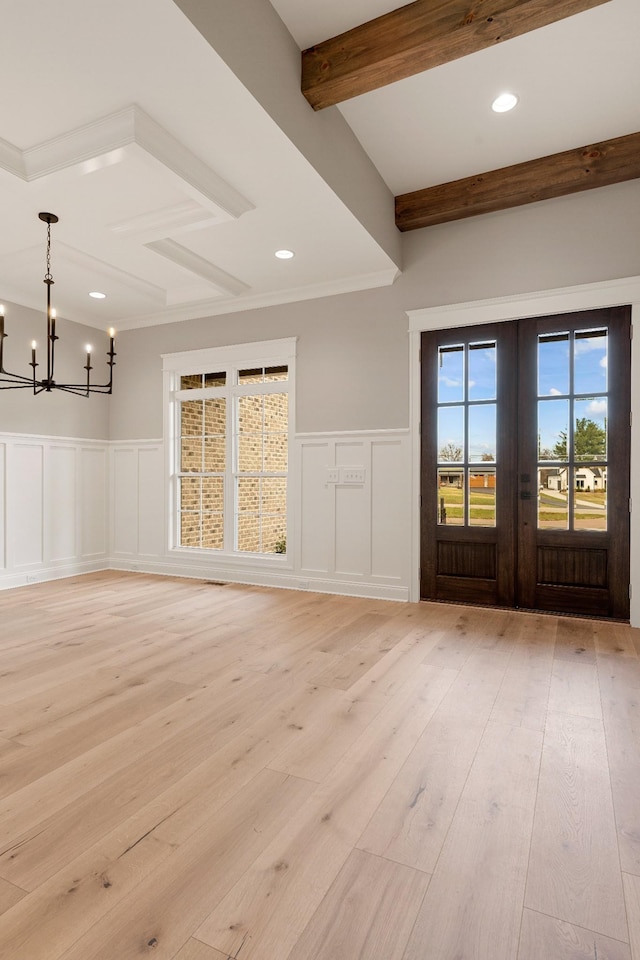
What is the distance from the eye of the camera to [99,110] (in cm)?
256

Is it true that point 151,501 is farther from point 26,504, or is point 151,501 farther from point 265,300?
point 265,300

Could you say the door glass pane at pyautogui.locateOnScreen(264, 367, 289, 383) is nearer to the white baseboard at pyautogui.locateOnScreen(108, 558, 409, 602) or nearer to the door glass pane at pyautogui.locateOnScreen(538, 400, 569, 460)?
the white baseboard at pyautogui.locateOnScreen(108, 558, 409, 602)

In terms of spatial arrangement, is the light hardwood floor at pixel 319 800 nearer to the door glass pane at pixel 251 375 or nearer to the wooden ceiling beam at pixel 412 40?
the door glass pane at pixel 251 375

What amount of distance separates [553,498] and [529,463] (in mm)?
318

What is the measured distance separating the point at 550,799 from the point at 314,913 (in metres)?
0.91

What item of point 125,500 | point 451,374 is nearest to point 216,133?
point 451,374

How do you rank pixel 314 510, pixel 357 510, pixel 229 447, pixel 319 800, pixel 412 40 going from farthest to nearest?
pixel 229 447
pixel 314 510
pixel 357 510
pixel 412 40
pixel 319 800

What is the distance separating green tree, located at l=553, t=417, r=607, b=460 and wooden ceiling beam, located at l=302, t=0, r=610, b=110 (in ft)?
7.96

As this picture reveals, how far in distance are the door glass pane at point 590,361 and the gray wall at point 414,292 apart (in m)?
0.40

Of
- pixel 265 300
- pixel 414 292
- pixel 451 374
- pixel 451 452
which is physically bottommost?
pixel 451 452

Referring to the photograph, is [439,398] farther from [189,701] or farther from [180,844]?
[180,844]

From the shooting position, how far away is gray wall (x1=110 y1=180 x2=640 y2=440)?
3.82 m

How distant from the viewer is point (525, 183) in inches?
149

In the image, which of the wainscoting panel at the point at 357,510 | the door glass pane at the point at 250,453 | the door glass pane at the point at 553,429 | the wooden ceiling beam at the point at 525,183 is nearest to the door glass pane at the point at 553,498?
the door glass pane at the point at 553,429
